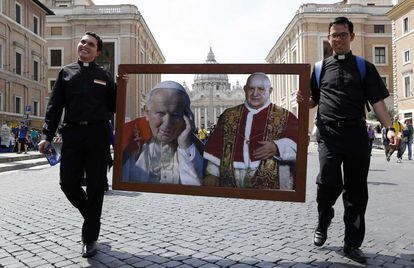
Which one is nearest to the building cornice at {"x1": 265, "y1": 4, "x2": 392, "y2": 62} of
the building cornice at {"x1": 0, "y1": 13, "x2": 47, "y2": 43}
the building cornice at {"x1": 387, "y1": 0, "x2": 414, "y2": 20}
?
the building cornice at {"x1": 387, "y1": 0, "x2": 414, "y2": 20}

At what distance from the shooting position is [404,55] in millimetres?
41000

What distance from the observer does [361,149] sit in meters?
4.02

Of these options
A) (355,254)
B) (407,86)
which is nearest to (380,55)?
(407,86)

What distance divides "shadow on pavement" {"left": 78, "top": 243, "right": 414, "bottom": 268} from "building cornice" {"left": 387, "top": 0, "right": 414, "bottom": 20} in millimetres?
39554

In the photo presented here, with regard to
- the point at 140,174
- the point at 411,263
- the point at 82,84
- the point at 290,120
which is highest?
the point at 82,84

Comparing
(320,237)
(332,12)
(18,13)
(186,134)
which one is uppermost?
(332,12)

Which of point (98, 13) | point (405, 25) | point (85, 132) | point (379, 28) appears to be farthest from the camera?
point (379, 28)

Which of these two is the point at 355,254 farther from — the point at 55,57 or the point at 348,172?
the point at 55,57

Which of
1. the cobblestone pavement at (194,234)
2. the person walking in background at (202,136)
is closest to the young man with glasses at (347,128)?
the cobblestone pavement at (194,234)

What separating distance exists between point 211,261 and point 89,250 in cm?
112

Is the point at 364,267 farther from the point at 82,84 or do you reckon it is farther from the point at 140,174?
the point at 82,84

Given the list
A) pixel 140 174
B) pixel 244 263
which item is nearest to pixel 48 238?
pixel 140 174

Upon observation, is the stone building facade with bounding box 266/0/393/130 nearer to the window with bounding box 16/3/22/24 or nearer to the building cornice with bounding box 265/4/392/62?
the building cornice with bounding box 265/4/392/62

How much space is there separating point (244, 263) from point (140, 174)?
1.36m
